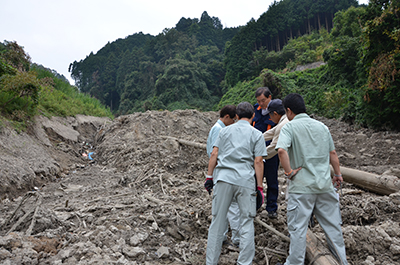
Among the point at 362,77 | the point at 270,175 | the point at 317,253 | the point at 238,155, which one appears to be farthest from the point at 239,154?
the point at 362,77

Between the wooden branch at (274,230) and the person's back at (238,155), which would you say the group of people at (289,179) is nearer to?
the person's back at (238,155)

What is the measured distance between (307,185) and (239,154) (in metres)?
0.72

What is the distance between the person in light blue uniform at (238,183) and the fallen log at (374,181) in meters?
2.92

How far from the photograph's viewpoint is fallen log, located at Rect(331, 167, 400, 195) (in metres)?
4.33

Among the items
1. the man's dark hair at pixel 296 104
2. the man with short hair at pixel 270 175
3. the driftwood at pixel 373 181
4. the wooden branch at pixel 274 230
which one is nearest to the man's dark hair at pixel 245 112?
the man's dark hair at pixel 296 104

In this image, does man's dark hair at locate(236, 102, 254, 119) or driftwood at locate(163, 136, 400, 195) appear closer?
man's dark hair at locate(236, 102, 254, 119)

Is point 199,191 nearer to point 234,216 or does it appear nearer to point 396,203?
point 234,216

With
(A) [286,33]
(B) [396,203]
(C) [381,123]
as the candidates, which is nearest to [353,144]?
(C) [381,123]

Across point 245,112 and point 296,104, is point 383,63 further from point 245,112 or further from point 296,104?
point 245,112

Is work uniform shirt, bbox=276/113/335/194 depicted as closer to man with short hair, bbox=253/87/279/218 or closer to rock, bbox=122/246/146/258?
man with short hair, bbox=253/87/279/218

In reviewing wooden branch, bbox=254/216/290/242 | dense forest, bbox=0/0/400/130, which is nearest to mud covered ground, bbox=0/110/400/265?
wooden branch, bbox=254/216/290/242

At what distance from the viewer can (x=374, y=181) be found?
456 centimetres

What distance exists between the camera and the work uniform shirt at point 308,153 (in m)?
2.49

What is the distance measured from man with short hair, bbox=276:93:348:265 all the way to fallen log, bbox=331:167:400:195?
2.53 metres
